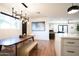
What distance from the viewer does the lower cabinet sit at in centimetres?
298

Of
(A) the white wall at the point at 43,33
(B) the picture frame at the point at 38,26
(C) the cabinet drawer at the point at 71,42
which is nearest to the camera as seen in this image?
(C) the cabinet drawer at the point at 71,42

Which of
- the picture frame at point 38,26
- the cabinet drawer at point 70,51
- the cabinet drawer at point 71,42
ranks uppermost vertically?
the picture frame at point 38,26

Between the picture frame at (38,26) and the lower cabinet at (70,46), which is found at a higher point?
the picture frame at (38,26)

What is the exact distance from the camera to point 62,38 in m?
2.98

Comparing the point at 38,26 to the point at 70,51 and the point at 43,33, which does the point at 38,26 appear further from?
the point at 70,51

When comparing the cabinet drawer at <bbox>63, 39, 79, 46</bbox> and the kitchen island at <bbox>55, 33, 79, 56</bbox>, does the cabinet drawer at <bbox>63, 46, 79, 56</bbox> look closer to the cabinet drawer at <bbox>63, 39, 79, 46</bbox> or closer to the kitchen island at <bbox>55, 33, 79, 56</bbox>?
the kitchen island at <bbox>55, 33, 79, 56</bbox>

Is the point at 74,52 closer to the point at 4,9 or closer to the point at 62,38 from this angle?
the point at 62,38

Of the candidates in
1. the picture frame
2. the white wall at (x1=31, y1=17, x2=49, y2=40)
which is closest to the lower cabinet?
the white wall at (x1=31, y1=17, x2=49, y2=40)

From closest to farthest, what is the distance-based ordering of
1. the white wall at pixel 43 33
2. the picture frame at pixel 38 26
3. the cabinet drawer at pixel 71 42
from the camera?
the cabinet drawer at pixel 71 42, the white wall at pixel 43 33, the picture frame at pixel 38 26

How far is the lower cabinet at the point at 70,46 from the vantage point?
2.98 m

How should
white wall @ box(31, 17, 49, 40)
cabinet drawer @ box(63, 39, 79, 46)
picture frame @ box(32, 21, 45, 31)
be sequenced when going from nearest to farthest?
cabinet drawer @ box(63, 39, 79, 46) < white wall @ box(31, 17, 49, 40) < picture frame @ box(32, 21, 45, 31)

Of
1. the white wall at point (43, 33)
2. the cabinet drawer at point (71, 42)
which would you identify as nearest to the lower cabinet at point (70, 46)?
the cabinet drawer at point (71, 42)

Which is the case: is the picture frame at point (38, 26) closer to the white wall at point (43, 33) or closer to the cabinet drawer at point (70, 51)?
the white wall at point (43, 33)

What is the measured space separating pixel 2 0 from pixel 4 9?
4.83m
